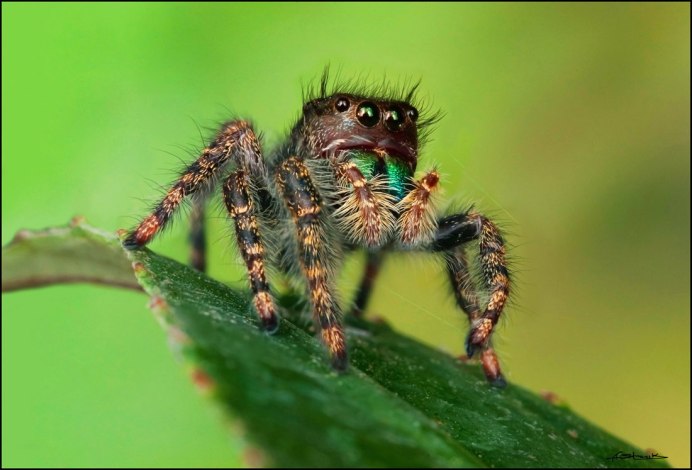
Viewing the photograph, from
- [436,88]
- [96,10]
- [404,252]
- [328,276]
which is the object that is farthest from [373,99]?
[436,88]

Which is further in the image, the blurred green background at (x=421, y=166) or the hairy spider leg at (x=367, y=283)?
the blurred green background at (x=421, y=166)

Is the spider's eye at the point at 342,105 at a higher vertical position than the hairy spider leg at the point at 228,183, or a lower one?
higher

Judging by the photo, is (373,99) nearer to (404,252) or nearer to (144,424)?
(404,252)

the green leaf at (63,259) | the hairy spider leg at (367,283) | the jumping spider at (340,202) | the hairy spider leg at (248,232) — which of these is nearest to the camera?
the hairy spider leg at (248,232)

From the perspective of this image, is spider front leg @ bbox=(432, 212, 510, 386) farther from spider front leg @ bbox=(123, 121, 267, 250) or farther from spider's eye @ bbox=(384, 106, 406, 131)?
spider front leg @ bbox=(123, 121, 267, 250)

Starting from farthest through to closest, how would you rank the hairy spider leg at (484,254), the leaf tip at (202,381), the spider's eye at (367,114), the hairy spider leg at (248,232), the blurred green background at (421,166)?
the blurred green background at (421,166), the spider's eye at (367,114), the hairy spider leg at (484,254), the hairy spider leg at (248,232), the leaf tip at (202,381)

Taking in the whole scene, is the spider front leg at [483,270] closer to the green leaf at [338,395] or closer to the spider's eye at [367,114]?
the green leaf at [338,395]

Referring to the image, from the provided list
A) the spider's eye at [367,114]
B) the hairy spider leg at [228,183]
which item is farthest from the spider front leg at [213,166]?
the spider's eye at [367,114]

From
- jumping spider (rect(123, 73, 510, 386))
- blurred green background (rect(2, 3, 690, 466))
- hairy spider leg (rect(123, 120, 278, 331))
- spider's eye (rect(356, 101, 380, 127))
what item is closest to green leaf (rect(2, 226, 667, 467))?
hairy spider leg (rect(123, 120, 278, 331))
